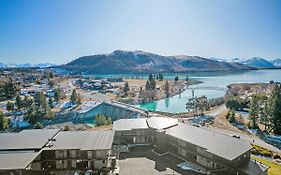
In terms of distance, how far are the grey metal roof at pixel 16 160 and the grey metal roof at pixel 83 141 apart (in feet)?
8.20

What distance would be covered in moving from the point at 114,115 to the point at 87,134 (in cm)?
4041

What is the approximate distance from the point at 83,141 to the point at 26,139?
5.58 m

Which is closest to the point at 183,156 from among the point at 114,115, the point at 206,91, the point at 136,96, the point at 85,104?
the point at 114,115

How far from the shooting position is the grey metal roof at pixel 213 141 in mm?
21812

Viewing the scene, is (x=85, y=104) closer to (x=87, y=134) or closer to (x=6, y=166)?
(x=87, y=134)

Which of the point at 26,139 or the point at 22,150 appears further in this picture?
the point at 26,139

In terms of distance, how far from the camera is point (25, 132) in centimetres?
2698

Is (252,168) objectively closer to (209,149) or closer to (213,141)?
(209,149)

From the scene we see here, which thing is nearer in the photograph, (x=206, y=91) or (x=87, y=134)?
(x=87, y=134)

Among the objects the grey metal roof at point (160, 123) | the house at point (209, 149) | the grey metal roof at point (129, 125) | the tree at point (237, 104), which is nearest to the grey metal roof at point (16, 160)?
the grey metal roof at point (129, 125)

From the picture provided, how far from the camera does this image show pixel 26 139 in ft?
80.1

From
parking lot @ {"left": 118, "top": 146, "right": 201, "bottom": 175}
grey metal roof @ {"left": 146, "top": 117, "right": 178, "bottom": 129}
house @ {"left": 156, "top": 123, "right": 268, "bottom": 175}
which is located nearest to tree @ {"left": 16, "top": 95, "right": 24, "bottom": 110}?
grey metal roof @ {"left": 146, "top": 117, "right": 178, "bottom": 129}

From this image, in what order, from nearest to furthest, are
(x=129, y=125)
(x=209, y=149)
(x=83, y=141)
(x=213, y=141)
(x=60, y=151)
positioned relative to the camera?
(x=209, y=149), (x=60, y=151), (x=213, y=141), (x=83, y=141), (x=129, y=125)

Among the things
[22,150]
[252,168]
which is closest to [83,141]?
[22,150]
